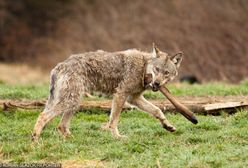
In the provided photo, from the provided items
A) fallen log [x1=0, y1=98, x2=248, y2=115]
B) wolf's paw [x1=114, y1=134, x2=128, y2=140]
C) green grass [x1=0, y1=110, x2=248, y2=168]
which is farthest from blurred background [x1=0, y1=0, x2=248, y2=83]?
wolf's paw [x1=114, y1=134, x2=128, y2=140]

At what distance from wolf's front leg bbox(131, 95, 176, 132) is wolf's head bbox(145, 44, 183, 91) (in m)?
0.30

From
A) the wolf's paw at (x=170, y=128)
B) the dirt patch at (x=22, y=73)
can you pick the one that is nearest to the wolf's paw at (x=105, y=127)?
the wolf's paw at (x=170, y=128)

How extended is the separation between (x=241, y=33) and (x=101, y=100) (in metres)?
11.4

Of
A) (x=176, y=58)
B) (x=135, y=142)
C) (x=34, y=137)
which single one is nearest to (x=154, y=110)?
(x=176, y=58)

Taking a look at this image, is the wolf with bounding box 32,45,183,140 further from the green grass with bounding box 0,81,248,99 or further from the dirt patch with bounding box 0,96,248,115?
the green grass with bounding box 0,81,248,99

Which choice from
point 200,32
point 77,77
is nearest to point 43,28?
point 200,32

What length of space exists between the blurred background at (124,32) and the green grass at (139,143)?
371 inches

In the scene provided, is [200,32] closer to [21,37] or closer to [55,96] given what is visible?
[21,37]

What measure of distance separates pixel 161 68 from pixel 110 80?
2.49ft

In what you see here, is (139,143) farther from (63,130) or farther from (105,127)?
(63,130)

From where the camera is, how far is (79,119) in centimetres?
1113

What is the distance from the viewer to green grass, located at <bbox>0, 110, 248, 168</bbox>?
27.5 feet

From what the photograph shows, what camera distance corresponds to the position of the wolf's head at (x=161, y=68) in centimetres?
1013

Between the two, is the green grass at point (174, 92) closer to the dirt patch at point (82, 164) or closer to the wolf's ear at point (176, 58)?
Result: the wolf's ear at point (176, 58)
